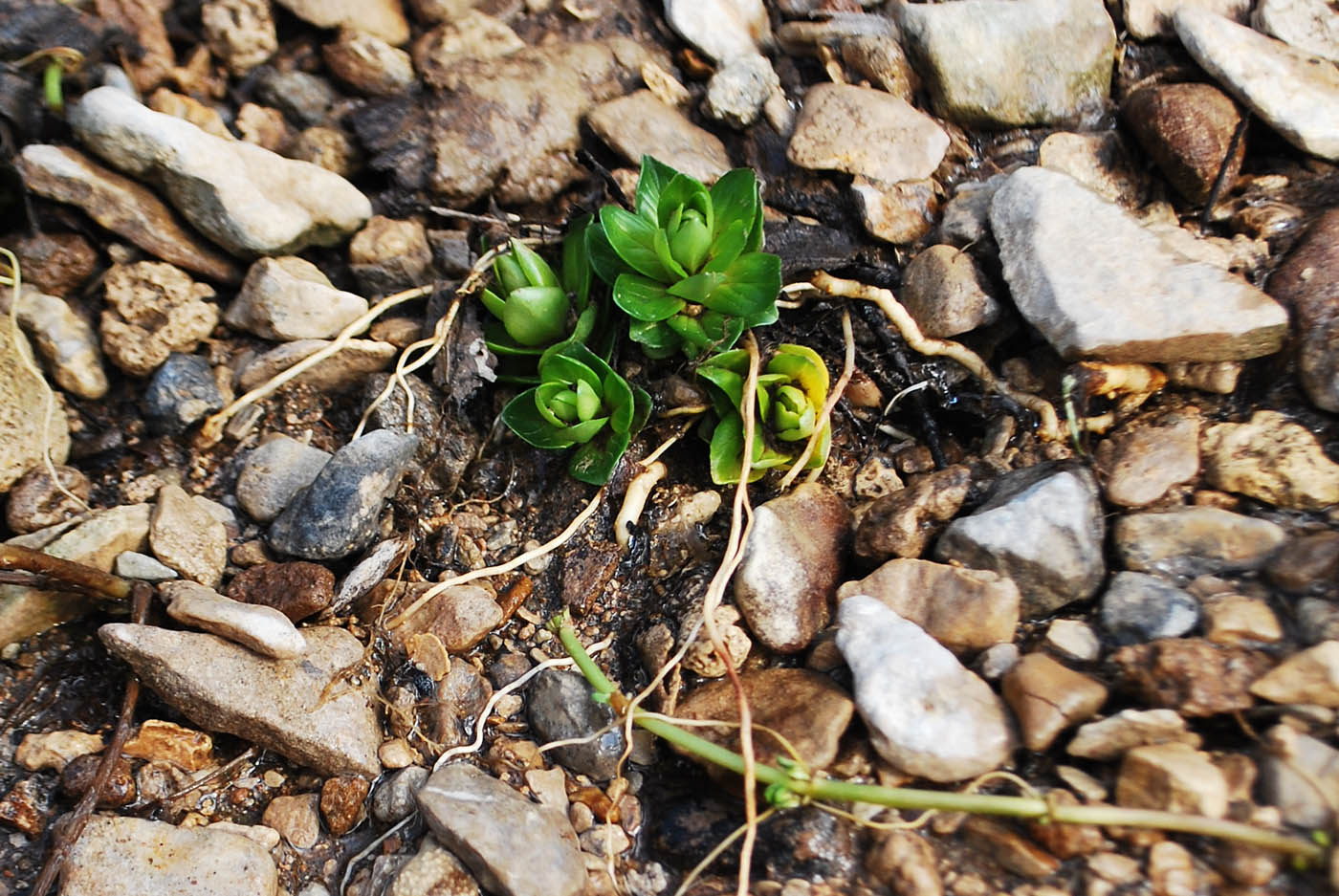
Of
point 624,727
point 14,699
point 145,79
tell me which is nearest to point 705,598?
point 624,727

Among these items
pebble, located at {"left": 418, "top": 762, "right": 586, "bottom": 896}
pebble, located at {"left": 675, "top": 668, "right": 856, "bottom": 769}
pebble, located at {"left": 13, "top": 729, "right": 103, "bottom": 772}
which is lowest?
pebble, located at {"left": 13, "top": 729, "right": 103, "bottom": 772}

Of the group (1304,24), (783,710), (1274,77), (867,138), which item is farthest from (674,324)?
(1304,24)

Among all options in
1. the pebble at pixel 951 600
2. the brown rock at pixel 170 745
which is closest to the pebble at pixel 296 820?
the brown rock at pixel 170 745

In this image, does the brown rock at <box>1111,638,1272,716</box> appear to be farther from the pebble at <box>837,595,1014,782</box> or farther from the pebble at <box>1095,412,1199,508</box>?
the pebble at <box>1095,412,1199,508</box>

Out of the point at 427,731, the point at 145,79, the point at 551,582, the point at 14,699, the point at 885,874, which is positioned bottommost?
the point at 14,699

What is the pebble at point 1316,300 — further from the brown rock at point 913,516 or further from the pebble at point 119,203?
the pebble at point 119,203

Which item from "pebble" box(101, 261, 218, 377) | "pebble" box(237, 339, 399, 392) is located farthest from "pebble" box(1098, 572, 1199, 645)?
"pebble" box(101, 261, 218, 377)

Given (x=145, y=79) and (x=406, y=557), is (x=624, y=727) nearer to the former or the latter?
(x=406, y=557)

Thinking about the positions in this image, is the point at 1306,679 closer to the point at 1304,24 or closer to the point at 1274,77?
the point at 1274,77
